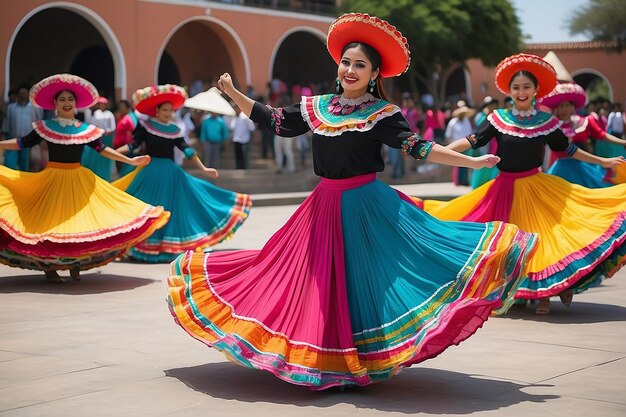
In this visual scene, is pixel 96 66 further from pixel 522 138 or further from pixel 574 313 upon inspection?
pixel 574 313

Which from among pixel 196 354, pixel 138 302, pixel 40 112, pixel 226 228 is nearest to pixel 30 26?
pixel 40 112

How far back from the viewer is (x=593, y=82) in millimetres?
58906

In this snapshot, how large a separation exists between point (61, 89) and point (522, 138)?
14.3 ft

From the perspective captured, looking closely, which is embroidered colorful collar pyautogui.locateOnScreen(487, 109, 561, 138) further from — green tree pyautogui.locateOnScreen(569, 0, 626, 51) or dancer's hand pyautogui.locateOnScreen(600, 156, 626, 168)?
green tree pyautogui.locateOnScreen(569, 0, 626, 51)

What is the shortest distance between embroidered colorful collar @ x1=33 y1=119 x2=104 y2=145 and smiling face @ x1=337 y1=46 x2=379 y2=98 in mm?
4646

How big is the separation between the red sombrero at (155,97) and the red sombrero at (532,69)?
13.7 ft

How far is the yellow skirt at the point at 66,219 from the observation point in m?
9.56

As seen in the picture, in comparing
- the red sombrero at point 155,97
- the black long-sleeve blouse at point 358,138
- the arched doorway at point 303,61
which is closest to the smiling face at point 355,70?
the black long-sleeve blouse at point 358,138

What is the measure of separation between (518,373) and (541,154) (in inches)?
121

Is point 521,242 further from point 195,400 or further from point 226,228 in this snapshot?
point 226,228

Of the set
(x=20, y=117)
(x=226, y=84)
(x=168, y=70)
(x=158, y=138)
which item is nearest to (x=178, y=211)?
(x=158, y=138)

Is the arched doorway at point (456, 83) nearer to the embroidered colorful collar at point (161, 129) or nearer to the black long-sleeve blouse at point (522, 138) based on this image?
the embroidered colorful collar at point (161, 129)

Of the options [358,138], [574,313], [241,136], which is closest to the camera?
[358,138]

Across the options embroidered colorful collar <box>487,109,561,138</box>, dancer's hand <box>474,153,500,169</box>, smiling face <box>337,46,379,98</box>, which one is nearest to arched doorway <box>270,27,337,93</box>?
embroidered colorful collar <box>487,109,561,138</box>
